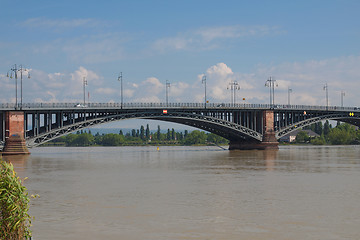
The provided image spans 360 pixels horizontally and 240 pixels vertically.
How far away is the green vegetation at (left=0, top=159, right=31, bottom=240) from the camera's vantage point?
38.1 feet

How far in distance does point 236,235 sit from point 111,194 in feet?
45.1

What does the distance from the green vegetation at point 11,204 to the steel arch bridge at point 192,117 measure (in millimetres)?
72201

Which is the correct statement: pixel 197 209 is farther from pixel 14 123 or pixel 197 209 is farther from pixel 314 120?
pixel 314 120

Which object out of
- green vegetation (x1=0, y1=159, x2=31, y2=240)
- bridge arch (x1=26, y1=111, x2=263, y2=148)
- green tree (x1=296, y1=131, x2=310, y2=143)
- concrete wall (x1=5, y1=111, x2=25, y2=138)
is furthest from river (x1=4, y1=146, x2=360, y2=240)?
green tree (x1=296, y1=131, x2=310, y2=143)

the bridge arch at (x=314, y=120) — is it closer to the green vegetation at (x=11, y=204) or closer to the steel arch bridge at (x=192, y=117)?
the steel arch bridge at (x=192, y=117)

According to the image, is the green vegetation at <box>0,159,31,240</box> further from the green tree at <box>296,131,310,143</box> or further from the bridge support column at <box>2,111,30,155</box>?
the green tree at <box>296,131,310,143</box>

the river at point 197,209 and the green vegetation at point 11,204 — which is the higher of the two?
the green vegetation at point 11,204

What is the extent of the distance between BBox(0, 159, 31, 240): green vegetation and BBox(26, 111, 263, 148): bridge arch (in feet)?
240

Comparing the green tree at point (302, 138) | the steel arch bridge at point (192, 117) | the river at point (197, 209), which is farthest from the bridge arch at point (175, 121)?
the green tree at point (302, 138)

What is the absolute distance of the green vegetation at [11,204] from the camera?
38.1ft

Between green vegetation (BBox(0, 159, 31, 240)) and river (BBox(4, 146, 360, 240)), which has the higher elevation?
green vegetation (BBox(0, 159, 31, 240))

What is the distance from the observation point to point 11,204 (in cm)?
1162

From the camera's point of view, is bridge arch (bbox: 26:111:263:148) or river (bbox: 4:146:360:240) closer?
river (bbox: 4:146:360:240)

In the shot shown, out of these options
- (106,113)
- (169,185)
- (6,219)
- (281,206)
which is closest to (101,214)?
(281,206)
